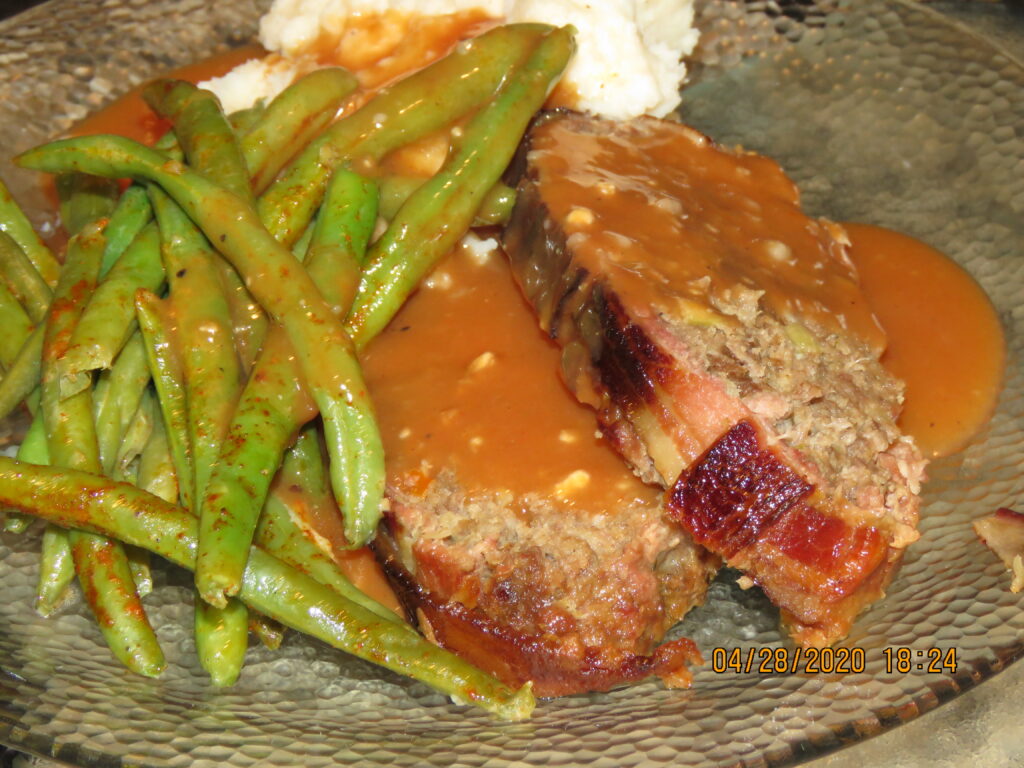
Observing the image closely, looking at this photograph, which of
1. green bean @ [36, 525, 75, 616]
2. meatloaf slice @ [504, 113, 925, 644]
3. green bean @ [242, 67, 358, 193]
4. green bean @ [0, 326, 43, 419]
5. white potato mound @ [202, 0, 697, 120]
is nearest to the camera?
meatloaf slice @ [504, 113, 925, 644]

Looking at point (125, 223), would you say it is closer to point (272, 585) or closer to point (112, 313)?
point (112, 313)

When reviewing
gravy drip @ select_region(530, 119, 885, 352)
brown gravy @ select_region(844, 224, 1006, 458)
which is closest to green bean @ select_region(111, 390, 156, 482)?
gravy drip @ select_region(530, 119, 885, 352)

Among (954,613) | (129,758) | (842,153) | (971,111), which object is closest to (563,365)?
(954,613)

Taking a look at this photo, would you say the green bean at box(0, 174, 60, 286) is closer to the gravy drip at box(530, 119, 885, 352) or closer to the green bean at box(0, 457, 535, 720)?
the green bean at box(0, 457, 535, 720)

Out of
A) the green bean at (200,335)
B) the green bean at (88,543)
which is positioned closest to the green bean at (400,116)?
the green bean at (200,335)

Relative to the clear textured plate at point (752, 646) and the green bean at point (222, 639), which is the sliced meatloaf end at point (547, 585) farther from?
the green bean at point (222, 639)
